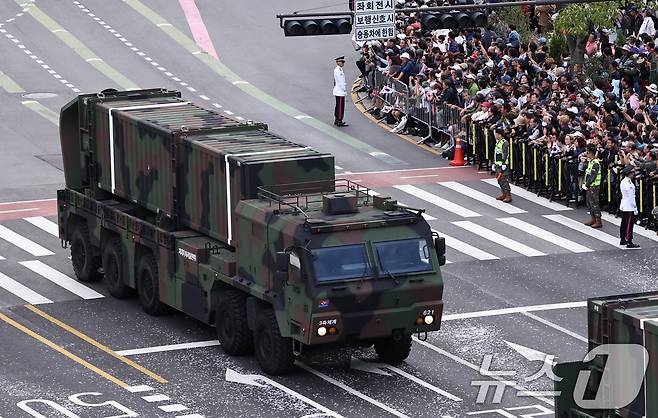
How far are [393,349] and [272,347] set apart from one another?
7.41 feet

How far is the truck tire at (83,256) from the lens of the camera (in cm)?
3706

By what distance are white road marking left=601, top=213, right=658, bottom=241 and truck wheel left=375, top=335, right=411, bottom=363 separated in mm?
11171

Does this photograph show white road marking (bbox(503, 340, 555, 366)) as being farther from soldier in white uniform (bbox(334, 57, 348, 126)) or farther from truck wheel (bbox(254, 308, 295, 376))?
soldier in white uniform (bbox(334, 57, 348, 126))

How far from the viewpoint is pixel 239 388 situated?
98.3 feet

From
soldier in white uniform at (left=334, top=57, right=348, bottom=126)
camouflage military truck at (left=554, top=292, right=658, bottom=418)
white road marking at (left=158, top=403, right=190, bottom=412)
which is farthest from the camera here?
soldier in white uniform at (left=334, top=57, right=348, bottom=126)

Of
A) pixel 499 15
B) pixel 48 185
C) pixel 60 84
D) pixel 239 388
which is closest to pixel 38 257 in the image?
pixel 48 185

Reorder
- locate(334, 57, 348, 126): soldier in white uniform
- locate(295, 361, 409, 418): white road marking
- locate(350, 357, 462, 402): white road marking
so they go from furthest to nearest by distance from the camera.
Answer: locate(334, 57, 348, 126): soldier in white uniform
locate(350, 357, 462, 402): white road marking
locate(295, 361, 409, 418): white road marking

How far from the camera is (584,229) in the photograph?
41.4 metres

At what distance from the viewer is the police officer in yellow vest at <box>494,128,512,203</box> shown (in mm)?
43375

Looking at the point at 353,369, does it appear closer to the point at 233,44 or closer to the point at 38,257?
the point at 38,257

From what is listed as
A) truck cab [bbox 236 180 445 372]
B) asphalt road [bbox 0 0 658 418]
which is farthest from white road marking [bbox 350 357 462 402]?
truck cab [bbox 236 180 445 372]

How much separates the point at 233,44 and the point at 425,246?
32.4 m

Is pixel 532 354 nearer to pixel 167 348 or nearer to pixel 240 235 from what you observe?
pixel 240 235

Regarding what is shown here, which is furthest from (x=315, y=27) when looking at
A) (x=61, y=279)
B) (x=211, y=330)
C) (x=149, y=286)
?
(x=211, y=330)
